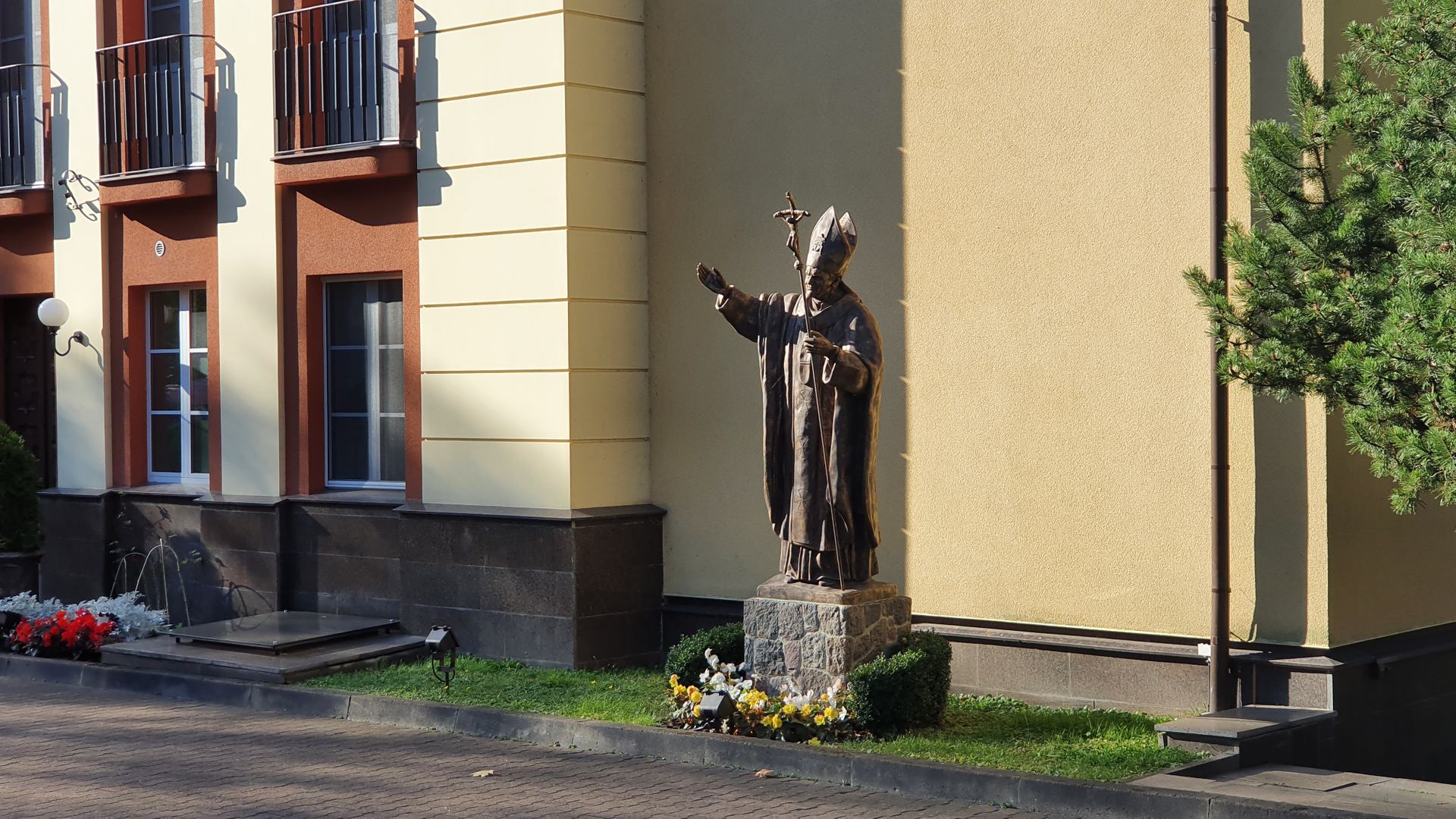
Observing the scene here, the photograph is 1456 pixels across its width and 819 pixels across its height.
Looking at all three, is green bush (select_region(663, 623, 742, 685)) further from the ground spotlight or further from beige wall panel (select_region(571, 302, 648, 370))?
beige wall panel (select_region(571, 302, 648, 370))

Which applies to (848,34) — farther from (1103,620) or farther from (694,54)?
(1103,620)

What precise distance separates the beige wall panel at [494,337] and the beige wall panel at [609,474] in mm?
684

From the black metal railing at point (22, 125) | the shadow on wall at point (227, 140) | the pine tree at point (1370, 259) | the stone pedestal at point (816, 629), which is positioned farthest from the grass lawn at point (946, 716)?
the black metal railing at point (22, 125)

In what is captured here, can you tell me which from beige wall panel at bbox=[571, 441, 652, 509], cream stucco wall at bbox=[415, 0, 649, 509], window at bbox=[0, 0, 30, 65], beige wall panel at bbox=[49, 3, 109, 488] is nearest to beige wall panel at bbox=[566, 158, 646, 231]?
cream stucco wall at bbox=[415, 0, 649, 509]

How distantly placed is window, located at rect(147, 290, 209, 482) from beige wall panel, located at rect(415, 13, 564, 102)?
11.8ft

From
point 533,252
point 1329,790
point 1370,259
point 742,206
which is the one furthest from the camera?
point 533,252

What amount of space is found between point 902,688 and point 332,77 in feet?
22.6

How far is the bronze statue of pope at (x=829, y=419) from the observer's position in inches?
355

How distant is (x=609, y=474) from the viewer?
1145cm

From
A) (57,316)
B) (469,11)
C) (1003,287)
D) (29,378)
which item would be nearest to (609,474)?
(1003,287)

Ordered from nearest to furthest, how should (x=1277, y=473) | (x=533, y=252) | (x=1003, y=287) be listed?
1. (x=1277, y=473)
2. (x=1003, y=287)
3. (x=533, y=252)

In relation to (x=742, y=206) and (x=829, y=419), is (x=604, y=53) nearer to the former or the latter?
(x=742, y=206)

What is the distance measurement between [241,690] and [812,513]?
4326 mm

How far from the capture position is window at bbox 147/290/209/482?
1412 cm
